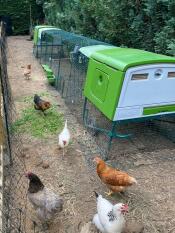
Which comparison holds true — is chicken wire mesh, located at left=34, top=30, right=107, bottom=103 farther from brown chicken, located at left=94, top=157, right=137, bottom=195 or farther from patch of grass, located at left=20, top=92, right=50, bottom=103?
brown chicken, located at left=94, top=157, right=137, bottom=195

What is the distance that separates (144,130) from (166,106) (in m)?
1.12

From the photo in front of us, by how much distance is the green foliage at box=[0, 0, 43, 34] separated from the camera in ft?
71.3

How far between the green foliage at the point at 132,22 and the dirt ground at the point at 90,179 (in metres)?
2.60

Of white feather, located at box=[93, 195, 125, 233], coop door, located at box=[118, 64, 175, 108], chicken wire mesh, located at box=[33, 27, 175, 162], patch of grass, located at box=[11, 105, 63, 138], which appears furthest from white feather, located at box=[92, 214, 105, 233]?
patch of grass, located at box=[11, 105, 63, 138]

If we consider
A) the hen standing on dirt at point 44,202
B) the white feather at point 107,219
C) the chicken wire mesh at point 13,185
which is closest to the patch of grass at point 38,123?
the chicken wire mesh at point 13,185

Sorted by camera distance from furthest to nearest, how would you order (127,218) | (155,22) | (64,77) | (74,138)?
(64,77), (155,22), (74,138), (127,218)

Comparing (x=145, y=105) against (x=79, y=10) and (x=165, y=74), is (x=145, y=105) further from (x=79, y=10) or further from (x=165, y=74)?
(x=79, y=10)

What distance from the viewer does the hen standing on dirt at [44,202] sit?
3722 millimetres

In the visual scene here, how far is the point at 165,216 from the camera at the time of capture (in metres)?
4.18

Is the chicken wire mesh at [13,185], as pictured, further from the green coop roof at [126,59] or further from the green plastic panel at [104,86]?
the green coop roof at [126,59]

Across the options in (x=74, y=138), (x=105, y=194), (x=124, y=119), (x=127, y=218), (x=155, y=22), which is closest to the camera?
(x=127, y=218)

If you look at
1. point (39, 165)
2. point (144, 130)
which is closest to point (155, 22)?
point (144, 130)

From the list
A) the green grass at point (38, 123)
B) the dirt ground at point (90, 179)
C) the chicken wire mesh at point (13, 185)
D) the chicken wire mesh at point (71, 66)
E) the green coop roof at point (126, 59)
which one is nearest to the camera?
the chicken wire mesh at point (13, 185)

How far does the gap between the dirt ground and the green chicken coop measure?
0.68 meters
